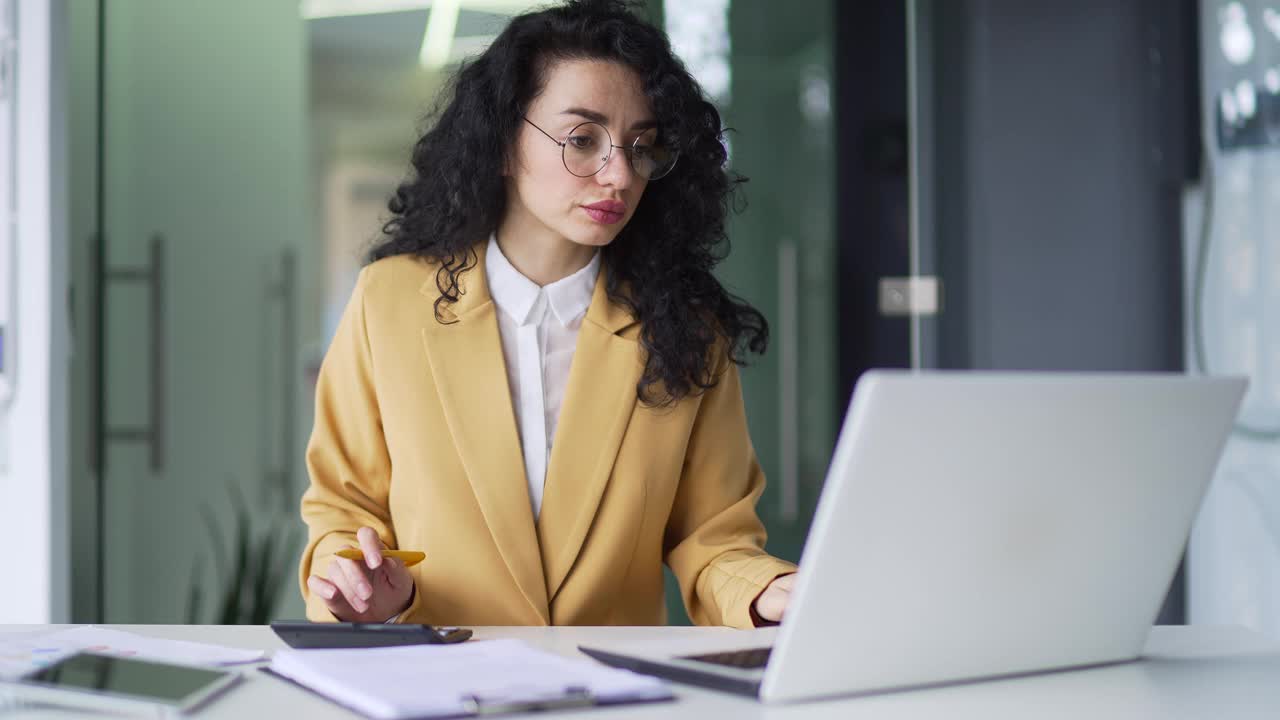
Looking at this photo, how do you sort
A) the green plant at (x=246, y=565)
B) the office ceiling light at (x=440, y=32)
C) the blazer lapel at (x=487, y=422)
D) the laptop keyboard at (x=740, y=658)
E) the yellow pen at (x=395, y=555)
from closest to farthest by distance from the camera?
the laptop keyboard at (x=740, y=658)
the yellow pen at (x=395, y=555)
the blazer lapel at (x=487, y=422)
the office ceiling light at (x=440, y=32)
the green plant at (x=246, y=565)

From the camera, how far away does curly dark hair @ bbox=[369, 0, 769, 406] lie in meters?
1.72

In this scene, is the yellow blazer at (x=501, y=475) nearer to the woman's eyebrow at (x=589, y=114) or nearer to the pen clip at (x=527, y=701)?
the woman's eyebrow at (x=589, y=114)

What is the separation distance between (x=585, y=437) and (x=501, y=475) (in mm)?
129

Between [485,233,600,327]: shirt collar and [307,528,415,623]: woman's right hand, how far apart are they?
0.45 m

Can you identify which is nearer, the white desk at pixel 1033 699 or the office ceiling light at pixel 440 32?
the white desk at pixel 1033 699

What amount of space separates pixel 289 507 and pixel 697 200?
2.70 m

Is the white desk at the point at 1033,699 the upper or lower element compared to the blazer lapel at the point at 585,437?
lower

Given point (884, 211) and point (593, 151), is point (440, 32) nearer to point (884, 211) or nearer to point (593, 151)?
point (884, 211)

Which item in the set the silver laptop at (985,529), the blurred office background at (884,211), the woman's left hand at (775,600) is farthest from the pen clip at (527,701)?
the blurred office background at (884,211)

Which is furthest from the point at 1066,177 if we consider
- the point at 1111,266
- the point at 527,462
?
the point at 527,462

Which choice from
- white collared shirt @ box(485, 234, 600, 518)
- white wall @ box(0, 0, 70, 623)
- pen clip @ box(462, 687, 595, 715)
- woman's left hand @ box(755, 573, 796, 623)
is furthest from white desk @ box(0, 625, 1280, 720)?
white wall @ box(0, 0, 70, 623)

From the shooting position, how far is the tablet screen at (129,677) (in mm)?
927

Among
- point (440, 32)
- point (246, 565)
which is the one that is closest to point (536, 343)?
point (440, 32)

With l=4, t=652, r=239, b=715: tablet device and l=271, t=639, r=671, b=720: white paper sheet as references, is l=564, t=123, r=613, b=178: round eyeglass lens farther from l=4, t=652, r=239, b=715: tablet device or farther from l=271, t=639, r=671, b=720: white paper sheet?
l=4, t=652, r=239, b=715: tablet device
